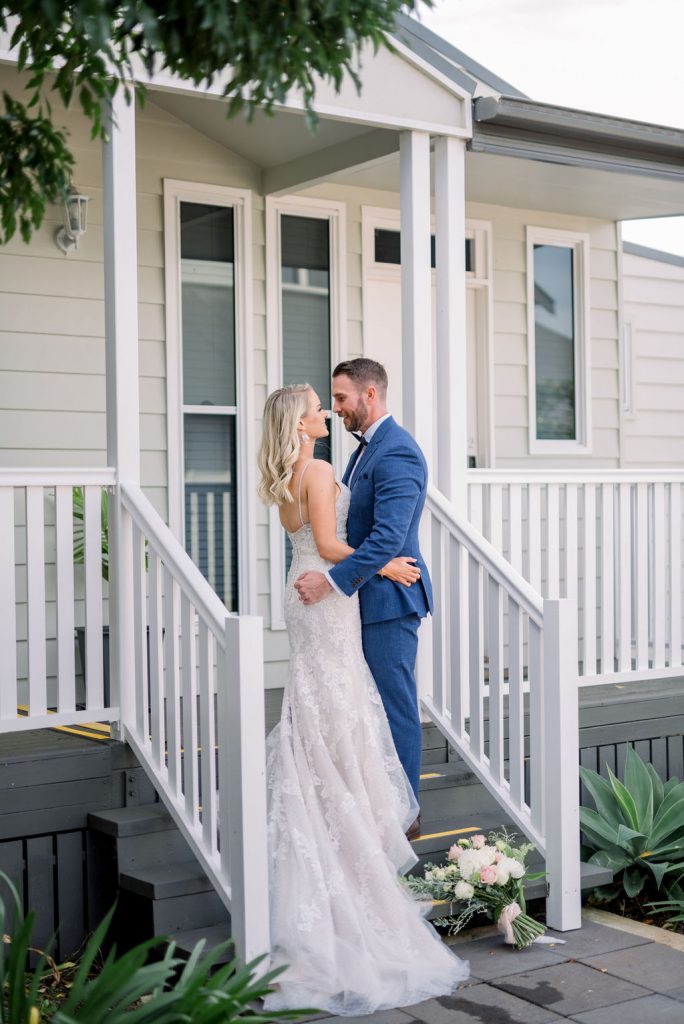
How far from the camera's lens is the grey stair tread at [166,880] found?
409cm

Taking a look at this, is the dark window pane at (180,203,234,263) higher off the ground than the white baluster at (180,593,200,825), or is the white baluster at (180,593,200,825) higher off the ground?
the dark window pane at (180,203,234,263)

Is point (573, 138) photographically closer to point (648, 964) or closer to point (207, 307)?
point (207, 307)

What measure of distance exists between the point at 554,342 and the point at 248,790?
15.8 ft

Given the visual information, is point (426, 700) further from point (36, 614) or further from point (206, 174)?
point (206, 174)

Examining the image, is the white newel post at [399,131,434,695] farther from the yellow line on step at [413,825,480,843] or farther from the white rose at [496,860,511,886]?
the white rose at [496,860,511,886]

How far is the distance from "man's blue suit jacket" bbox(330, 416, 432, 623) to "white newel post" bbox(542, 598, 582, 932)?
1.63ft

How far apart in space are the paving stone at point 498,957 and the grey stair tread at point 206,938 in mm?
806

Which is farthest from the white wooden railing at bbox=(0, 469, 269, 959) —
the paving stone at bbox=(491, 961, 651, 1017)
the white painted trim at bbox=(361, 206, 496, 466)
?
the white painted trim at bbox=(361, 206, 496, 466)

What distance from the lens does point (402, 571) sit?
14.6 feet

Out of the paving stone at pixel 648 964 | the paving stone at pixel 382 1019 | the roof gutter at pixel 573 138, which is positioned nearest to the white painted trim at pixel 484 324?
the roof gutter at pixel 573 138

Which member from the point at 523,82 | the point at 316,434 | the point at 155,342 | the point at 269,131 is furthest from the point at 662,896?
the point at 523,82

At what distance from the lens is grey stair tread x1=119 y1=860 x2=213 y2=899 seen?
4086 millimetres

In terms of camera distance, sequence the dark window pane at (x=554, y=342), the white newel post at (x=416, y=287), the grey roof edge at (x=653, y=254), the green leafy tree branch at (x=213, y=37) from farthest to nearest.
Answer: the grey roof edge at (x=653, y=254) < the dark window pane at (x=554, y=342) < the white newel post at (x=416, y=287) < the green leafy tree branch at (x=213, y=37)

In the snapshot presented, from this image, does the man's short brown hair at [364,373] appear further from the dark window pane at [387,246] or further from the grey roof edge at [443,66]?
the dark window pane at [387,246]
